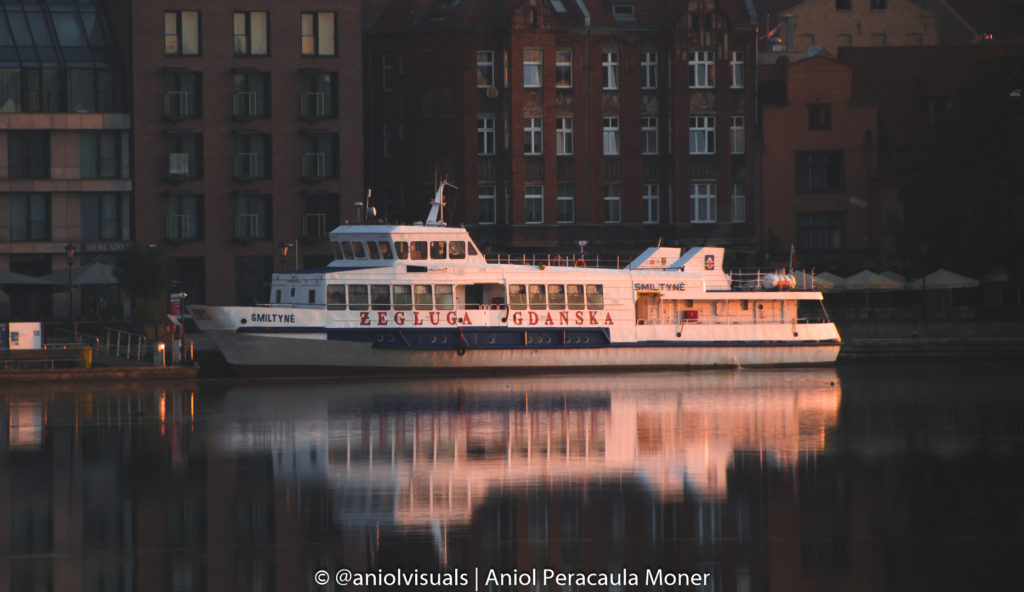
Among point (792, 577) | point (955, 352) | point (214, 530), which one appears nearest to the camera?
point (792, 577)

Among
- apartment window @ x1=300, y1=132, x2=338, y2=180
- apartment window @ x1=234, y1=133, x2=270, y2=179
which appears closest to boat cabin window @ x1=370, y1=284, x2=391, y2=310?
apartment window @ x1=300, y1=132, x2=338, y2=180

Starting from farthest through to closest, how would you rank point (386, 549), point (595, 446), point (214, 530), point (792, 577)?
point (595, 446) → point (214, 530) → point (386, 549) → point (792, 577)

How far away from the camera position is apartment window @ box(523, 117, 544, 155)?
7588cm

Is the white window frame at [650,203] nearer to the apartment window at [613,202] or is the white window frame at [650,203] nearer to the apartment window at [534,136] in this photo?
the apartment window at [613,202]

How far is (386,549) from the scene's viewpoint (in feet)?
69.8

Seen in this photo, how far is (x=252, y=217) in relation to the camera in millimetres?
74500

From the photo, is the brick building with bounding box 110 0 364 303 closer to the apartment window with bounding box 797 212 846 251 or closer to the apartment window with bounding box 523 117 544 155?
the apartment window with bounding box 523 117 544 155

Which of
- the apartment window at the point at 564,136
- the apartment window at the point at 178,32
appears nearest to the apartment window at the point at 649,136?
the apartment window at the point at 564,136

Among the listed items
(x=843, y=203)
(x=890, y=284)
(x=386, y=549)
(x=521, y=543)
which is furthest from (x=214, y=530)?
(x=843, y=203)

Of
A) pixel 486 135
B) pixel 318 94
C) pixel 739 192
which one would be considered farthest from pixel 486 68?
pixel 739 192

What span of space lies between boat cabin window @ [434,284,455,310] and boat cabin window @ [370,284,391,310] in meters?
1.75

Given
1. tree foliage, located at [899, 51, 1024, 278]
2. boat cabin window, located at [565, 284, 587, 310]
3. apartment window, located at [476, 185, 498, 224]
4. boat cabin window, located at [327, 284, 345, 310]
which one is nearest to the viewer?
boat cabin window, located at [327, 284, 345, 310]

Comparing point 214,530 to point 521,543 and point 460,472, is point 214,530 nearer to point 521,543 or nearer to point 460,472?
point 521,543

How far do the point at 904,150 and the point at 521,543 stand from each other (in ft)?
202
